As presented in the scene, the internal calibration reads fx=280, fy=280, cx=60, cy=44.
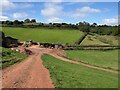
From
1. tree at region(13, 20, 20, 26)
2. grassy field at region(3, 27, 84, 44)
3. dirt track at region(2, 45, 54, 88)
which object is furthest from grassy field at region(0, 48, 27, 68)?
tree at region(13, 20, 20, 26)

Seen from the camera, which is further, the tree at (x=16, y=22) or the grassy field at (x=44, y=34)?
the tree at (x=16, y=22)

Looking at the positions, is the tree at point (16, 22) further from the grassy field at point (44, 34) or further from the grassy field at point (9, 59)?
the grassy field at point (9, 59)

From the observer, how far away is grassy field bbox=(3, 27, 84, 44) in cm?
7556

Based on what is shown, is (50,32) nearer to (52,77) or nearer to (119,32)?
(119,32)

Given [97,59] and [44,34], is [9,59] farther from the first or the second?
[44,34]

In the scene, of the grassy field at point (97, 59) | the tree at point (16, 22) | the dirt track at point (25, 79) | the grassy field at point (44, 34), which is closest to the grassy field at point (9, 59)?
the dirt track at point (25, 79)

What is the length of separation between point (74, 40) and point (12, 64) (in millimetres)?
51800

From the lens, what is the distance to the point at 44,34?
8219 cm

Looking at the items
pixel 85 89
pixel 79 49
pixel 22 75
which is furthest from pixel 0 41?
pixel 85 89

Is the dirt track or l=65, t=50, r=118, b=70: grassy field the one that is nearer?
the dirt track

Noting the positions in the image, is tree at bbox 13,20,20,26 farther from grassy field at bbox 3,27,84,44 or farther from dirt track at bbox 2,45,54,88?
dirt track at bbox 2,45,54,88

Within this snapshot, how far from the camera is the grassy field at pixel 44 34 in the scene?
75.6m

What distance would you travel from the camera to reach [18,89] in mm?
15141

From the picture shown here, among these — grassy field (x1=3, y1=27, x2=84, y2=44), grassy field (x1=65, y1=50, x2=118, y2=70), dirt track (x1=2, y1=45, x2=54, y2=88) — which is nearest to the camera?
dirt track (x1=2, y1=45, x2=54, y2=88)
